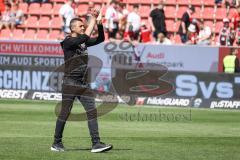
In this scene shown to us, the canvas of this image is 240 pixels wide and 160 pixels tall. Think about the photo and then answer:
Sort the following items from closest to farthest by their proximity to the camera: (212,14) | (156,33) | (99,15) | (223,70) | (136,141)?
(99,15) < (136,141) < (223,70) < (156,33) < (212,14)

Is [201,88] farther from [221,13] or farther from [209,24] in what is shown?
[221,13]

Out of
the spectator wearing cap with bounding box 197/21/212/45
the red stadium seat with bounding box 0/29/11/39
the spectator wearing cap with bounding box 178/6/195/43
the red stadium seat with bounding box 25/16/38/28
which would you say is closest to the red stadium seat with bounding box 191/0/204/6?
the spectator wearing cap with bounding box 178/6/195/43

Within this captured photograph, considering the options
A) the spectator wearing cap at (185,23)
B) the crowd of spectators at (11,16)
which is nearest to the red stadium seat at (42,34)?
the crowd of spectators at (11,16)

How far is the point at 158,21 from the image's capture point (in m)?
30.3

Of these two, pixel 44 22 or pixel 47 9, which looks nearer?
pixel 44 22

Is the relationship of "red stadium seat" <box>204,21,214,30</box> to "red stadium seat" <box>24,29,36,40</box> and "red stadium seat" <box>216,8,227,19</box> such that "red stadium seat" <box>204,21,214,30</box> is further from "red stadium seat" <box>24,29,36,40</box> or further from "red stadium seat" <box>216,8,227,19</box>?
"red stadium seat" <box>24,29,36,40</box>

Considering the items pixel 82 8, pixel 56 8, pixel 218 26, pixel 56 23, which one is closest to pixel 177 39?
pixel 218 26

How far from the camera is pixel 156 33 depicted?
30.7 m

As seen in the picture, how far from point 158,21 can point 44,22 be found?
7167 millimetres

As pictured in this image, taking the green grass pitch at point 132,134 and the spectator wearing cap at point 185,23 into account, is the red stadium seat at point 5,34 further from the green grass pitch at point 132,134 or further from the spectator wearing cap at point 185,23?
the green grass pitch at point 132,134

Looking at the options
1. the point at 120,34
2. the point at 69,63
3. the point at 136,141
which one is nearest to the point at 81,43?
the point at 69,63

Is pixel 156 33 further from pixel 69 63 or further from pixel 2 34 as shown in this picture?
pixel 69 63

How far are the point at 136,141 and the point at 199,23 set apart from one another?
53.0ft

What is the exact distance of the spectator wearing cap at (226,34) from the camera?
2978 centimetres
